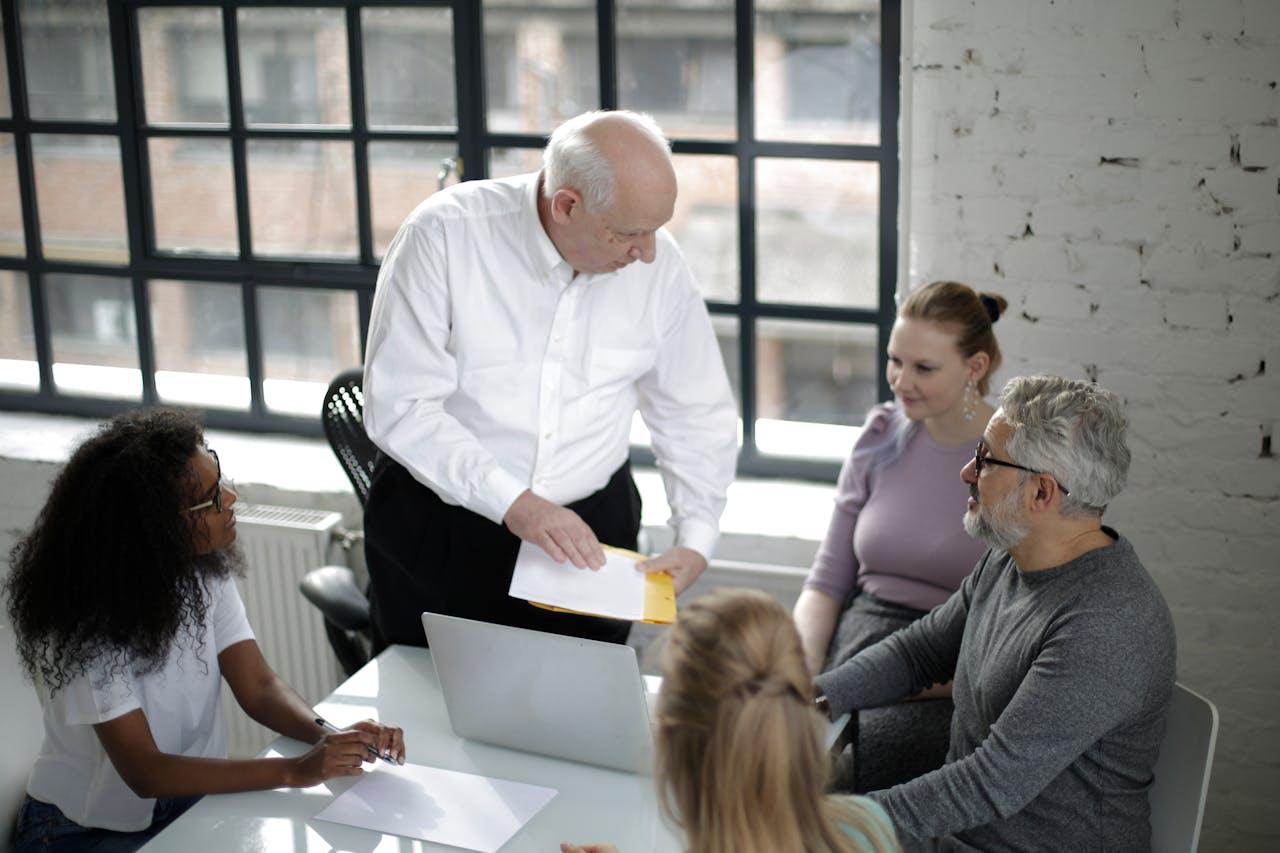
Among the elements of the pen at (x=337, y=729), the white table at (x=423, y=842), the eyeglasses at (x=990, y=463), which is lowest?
the white table at (x=423, y=842)

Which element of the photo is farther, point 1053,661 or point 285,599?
point 285,599

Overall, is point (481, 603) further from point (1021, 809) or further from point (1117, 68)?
point (1117, 68)

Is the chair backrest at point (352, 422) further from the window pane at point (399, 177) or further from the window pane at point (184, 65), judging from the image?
the window pane at point (184, 65)

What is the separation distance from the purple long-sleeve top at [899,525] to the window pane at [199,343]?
1863 millimetres

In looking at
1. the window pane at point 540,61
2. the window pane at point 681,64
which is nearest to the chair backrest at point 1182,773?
the window pane at point 681,64

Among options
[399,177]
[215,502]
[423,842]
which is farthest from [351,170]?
[423,842]

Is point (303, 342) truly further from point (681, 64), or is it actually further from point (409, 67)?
point (681, 64)

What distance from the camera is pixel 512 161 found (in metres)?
3.49

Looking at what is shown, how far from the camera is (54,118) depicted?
12.5 feet

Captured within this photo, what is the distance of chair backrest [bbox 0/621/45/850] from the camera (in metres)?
2.08

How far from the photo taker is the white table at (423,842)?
1.79 metres

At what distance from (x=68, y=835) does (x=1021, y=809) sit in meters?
1.35

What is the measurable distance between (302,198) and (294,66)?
334 millimetres

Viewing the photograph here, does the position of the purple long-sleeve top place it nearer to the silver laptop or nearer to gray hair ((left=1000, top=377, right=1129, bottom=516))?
gray hair ((left=1000, top=377, right=1129, bottom=516))
